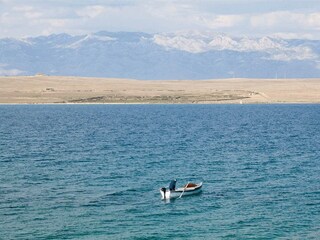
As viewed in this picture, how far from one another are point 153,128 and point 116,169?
59.9 meters

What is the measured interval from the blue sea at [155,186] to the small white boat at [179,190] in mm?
587

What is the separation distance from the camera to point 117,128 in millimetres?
125188

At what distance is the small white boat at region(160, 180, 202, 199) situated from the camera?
172 feet

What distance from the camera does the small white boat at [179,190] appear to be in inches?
2060

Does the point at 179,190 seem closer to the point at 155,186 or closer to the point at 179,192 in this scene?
the point at 179,192

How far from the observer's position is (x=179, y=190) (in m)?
54.1

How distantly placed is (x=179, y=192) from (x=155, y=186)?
12.6ft

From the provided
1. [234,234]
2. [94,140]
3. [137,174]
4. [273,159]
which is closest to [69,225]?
[234,234]

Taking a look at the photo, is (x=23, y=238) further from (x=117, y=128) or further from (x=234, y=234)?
(x=117, y=128)

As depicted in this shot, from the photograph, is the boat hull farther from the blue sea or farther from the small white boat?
the blue sea

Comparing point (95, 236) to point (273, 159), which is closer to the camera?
point (95, 236)

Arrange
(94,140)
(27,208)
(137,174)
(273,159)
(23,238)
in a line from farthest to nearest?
(94,140) → (273,159) → (137,174) → (27,208) → (23,238)

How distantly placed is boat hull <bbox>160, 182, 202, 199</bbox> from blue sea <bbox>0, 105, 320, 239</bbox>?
538 millimetres

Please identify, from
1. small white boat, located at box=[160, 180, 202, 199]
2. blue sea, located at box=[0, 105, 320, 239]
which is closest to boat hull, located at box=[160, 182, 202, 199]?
small white boat, located at box=[160, 180, 202, 199]
